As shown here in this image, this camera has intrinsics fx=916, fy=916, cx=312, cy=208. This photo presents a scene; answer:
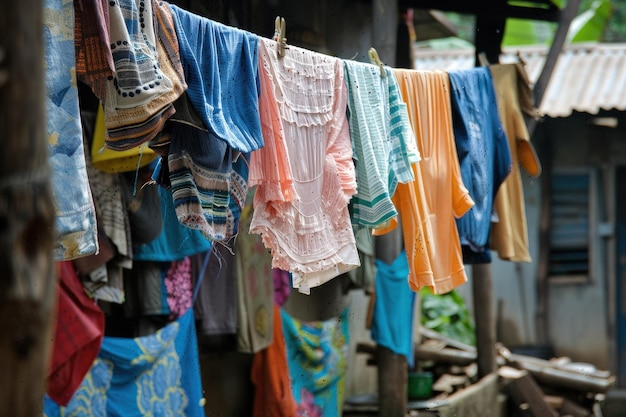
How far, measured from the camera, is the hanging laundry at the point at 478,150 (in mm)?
4863

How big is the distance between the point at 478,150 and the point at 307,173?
1584 millimetres

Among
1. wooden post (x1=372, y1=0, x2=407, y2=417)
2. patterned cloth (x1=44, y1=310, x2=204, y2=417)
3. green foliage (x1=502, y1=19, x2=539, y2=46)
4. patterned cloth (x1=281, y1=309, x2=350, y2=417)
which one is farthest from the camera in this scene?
green foliage (x1=502, y1=19, x2=539, y2=46)

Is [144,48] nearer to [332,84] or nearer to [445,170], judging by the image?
[332,84]

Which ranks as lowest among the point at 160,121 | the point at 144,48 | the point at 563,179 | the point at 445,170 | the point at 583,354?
the point at 583,354

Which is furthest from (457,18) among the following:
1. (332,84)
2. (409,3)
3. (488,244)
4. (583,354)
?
(332,84)

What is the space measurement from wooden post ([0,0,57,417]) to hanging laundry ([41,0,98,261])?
1133 mm

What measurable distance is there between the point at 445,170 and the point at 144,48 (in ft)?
6.96

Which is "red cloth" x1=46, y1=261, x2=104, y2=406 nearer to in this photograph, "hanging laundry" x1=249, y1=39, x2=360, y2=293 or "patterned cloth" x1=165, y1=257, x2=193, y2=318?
"patterned cloth" x1=165, y1=257, x2=193, y2=318

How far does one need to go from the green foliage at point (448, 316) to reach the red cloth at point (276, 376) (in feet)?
19.0

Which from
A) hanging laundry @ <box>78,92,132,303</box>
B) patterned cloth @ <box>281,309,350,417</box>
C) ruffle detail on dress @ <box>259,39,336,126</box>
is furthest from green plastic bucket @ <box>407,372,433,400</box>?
ruffle detail on dress @ <box>259,39,336,126</box>

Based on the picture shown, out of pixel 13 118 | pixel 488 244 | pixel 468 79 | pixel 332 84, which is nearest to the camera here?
pixel 13 118

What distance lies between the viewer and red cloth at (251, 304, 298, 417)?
243 inches

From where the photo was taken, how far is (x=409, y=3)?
7609 millimetres

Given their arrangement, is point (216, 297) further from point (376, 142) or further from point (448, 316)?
point (448, 316)
